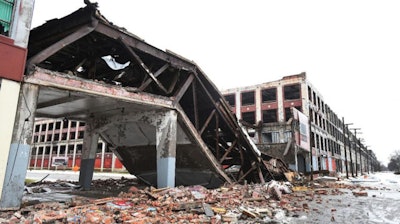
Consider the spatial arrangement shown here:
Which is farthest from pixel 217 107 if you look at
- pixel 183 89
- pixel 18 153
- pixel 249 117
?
pixel 249 117

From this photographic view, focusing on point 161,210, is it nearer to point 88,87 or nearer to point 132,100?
point 132,100

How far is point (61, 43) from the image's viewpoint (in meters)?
6.85

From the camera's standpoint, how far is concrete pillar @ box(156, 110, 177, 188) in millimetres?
9055

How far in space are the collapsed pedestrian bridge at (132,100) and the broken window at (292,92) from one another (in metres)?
24.5

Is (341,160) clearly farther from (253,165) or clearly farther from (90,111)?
(90,111)

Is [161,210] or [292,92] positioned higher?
[292,92]

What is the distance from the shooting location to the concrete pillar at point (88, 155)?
11.7 m

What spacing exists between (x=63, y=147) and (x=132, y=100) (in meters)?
58.6

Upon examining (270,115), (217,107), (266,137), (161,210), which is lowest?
(161,210)

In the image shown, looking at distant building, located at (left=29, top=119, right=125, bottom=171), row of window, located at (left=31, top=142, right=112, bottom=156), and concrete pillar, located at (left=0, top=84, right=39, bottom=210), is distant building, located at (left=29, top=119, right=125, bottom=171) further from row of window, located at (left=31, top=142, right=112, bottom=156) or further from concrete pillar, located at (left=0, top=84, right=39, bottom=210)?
concrete pillar, located at (left=0, top=84, right=39, bottom=210)

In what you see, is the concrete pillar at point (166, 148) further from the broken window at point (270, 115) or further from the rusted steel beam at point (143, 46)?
the broken window at point (270, 115)

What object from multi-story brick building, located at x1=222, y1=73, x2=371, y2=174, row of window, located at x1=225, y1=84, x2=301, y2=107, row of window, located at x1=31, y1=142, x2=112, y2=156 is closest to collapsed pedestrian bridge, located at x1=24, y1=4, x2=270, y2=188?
multi-story brick building, located at x1=222, y1=73, x2=371, y2=174

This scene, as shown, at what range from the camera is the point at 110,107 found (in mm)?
10039

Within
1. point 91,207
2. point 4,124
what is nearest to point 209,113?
point 91,207
